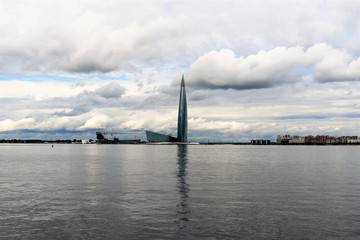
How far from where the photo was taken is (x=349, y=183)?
65562 mm

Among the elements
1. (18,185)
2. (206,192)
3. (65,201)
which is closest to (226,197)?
(206,192)

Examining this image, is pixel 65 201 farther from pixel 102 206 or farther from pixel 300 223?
pixel 300 223

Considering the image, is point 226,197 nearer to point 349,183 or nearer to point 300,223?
point 300,223

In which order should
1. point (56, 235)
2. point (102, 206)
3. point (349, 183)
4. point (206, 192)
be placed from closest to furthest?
point (56, 235), point (102, 206), point (206, 192), point (349, 183)

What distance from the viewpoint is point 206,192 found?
53375 mm

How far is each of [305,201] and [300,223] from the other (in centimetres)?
1220

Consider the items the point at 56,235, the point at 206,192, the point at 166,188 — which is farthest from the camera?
the point at 166,188

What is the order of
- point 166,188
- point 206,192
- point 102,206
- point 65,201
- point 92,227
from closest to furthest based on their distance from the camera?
point 92,227
point 102,206
point 65,201
point 206,192
point 166,188

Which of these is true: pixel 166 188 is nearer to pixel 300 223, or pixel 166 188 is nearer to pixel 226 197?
pixel 226 197

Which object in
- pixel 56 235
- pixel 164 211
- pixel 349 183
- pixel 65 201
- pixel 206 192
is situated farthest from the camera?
pixel 349 183

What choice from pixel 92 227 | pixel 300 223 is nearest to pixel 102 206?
pixel 92 227

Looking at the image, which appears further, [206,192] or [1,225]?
[206,192]

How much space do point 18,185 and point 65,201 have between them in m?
18.5

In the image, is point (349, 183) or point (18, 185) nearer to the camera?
point (18, 185)
